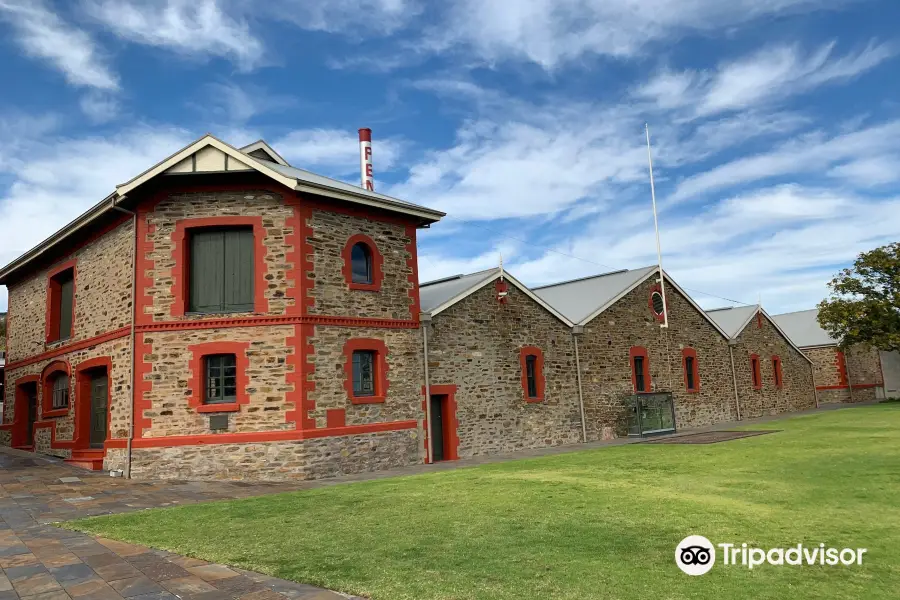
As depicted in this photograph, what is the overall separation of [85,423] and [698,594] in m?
18.3

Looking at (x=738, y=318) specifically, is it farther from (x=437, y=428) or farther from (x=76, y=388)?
(x=76, y=388)

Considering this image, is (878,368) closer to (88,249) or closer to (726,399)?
(726,399)

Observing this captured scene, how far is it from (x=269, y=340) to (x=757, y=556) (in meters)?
11.9

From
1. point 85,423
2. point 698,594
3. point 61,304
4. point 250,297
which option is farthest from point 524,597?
point 61,304

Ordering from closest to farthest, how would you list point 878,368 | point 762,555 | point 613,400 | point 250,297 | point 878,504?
point 762,555, point 878,504, point 250,297, point 613,400, point 878,368

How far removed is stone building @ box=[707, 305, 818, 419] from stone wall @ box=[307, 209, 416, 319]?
19.4 meters

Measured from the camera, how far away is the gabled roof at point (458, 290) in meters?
19.4

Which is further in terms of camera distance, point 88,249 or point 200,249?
point 88,249

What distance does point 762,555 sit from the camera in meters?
6.36

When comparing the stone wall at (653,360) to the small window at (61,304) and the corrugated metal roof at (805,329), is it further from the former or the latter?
the small window at (61,304)

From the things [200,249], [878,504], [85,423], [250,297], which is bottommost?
[878,504]

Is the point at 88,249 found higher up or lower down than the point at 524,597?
higher up

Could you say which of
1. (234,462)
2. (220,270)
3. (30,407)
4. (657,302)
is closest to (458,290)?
(220,270)

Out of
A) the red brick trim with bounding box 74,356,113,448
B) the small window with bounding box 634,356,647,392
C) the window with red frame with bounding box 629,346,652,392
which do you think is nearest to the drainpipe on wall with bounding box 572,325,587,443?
the window with red frame with bounding box 629,346,652,392
